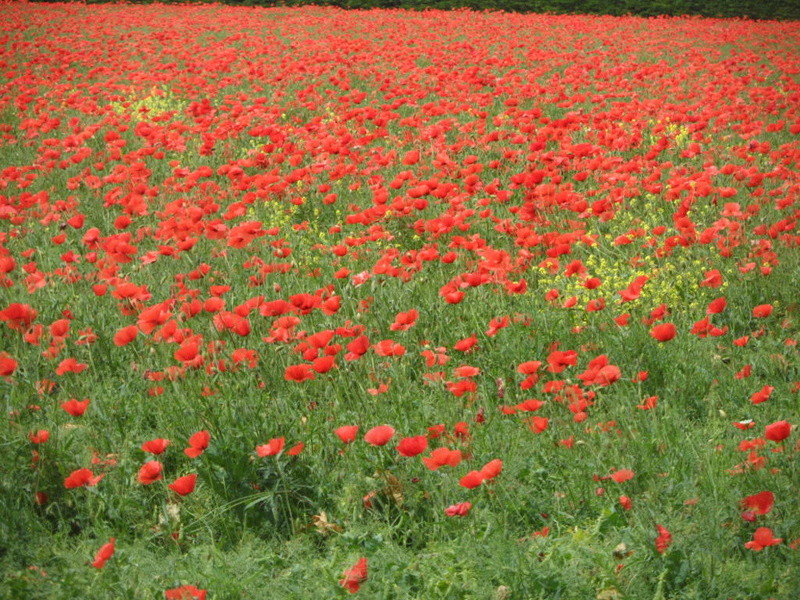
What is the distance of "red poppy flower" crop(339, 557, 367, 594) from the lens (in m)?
2.05

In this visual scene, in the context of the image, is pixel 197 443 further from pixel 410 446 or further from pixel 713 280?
pixel 713 280

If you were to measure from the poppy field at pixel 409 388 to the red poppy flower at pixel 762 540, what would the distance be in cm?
1

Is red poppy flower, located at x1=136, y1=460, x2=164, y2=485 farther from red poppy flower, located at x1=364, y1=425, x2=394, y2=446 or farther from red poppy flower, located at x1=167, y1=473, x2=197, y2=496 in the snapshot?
red poppy flower, located at x1=364, y1=425, x2=394, y2=446

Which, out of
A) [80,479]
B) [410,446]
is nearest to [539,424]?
[410,446]

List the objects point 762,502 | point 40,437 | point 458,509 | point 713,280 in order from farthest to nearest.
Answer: point 713,280, point 40,437, point 458,509, point 762,502

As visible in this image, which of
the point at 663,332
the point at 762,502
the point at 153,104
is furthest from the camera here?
the point at 153,104

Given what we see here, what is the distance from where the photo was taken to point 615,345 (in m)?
3.25

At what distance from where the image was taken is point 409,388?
3074 mm

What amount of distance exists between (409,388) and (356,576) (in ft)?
3.56

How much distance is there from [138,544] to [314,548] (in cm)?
52

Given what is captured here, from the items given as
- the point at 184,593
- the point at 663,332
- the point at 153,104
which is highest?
the point at 153,104

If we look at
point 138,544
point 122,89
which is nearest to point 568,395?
point 138,544

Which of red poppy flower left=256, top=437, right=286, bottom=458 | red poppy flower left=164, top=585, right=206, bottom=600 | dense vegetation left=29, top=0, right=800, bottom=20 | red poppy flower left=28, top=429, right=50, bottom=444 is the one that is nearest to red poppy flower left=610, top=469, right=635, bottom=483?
red poppy flower left=256, top=437, right=286, bottom=458

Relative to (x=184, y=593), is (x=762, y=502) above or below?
above
